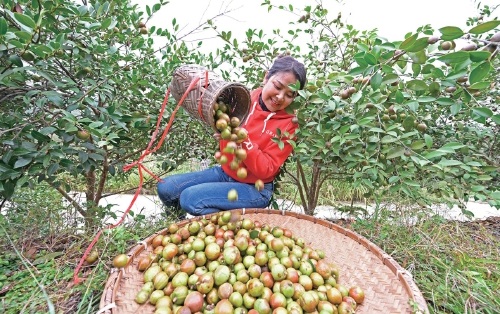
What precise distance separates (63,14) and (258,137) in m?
1.31

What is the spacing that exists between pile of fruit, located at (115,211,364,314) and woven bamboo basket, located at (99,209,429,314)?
54 mm

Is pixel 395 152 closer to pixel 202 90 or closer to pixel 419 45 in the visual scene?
pixel 419 45

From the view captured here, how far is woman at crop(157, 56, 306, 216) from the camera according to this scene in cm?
190

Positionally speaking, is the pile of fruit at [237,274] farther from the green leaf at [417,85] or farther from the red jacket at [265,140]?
the green leaf at [417,85]

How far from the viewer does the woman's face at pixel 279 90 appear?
186 cm

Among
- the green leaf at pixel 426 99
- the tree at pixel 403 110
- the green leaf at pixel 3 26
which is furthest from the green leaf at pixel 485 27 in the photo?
the green leaf at pixel 3 26

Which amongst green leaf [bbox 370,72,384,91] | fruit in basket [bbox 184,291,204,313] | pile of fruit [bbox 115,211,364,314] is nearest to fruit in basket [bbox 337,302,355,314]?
pile of fruit [bbox 115,211,364,314]

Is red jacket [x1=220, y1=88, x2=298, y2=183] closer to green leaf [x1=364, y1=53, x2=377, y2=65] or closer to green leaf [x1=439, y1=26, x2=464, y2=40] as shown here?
green leaf [x1=364, y1=53, x2=377, y2=65]

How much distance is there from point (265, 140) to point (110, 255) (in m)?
1.23

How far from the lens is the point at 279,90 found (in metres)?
1.94

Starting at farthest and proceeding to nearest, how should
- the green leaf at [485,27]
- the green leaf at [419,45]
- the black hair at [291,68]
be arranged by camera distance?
the black hair at [291,68], the green leaf at [419,45], the green leaf at [485,27]

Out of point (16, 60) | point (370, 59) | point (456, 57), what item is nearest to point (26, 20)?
point (16, 60)

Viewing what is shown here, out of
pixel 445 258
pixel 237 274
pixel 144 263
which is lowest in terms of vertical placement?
pixel 445 258

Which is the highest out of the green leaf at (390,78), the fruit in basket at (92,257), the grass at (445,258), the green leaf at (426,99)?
the green leaf at (390,78)
